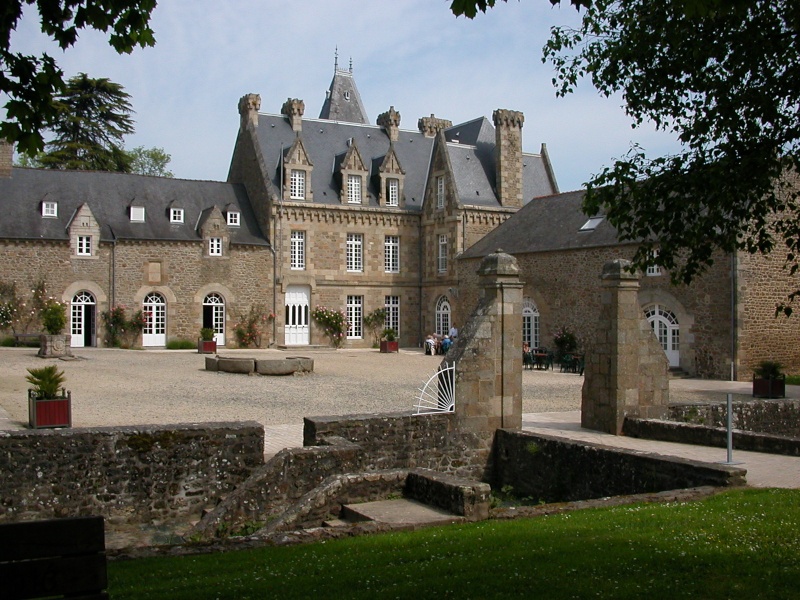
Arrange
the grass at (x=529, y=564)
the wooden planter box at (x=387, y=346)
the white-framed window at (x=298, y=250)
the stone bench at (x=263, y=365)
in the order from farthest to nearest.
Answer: the white-framed window at (x=298, y=250), the wooden planter box at (x=387, y=346), the stone bench at (x=263, y=365), the grass at (x=529, y=564)

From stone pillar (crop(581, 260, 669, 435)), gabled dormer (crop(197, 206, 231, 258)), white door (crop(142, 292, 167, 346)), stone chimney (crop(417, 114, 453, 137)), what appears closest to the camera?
stone pillar (crop(581, 260, 669, 435))

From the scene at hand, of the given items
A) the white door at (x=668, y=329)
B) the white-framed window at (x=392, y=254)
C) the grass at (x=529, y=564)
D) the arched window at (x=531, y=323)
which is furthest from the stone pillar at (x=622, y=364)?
the white-framed window at (x=392, y=254)

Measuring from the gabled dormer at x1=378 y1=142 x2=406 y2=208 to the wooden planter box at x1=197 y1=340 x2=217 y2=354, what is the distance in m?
11.1

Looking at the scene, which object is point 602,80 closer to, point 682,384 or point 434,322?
point 682,384

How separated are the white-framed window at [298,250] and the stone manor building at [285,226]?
50 millimetres

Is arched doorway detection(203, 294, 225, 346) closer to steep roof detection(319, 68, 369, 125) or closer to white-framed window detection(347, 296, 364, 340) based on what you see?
white-framed window detection(347, 296, 364, 340)

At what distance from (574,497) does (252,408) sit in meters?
6.90

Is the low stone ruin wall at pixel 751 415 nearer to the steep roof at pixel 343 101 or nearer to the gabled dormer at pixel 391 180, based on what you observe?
the gabled dormer at pixel 391 180

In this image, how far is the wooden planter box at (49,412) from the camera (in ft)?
39.2

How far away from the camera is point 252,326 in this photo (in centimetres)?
3494

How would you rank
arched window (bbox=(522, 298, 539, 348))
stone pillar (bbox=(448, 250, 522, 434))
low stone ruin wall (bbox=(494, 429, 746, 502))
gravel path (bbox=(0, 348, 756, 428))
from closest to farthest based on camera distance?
1. low stone ruin wall (bbox=(494, 429, 746, 502))
2. stone pillar (bbox=(448, 250, 522, 434))
3. gravel path (bbox=(0, 348, 756, 428))
4. arched window (bbox=(522, 298, 539, 348))

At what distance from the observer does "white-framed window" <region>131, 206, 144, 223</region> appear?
111 feet

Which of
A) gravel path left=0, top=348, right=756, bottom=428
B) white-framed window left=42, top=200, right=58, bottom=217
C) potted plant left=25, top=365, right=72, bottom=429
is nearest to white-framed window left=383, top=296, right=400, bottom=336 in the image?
gravel path left=0, top=348, right=756, bottom=428

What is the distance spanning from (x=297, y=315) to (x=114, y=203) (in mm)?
8641
